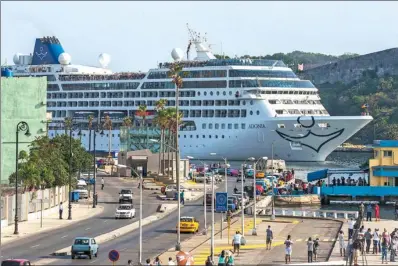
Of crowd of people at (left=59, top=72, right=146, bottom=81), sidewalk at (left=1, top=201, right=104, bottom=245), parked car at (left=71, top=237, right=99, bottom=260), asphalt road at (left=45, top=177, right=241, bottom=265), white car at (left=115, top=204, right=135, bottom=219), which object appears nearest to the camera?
asphalt road at (left=45, top=177, right=241, bottom=265)

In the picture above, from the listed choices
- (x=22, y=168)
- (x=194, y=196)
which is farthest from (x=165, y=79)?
(x=22, y=168)

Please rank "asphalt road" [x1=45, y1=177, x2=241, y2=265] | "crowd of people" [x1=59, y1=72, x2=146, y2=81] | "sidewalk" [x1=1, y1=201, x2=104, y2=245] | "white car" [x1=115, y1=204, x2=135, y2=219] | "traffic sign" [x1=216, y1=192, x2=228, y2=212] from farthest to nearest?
"crowd of people" [x1=59, y1=72, x2=146, y2=81] → "white car" [x1=115, y1=204, x2=135, y2=219] → "sidewalk" [x1=1, y1=201, x2=104, y2=245] → "traffic sign" [x1=216, y1=192, x2=228, y2=212] → "asphalt road" [x1=45, y1=177, x2=241, y2=265]

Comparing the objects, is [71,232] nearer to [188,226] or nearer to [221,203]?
[188,226]

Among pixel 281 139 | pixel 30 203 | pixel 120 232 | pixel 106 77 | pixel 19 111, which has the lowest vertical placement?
pixel 120 232

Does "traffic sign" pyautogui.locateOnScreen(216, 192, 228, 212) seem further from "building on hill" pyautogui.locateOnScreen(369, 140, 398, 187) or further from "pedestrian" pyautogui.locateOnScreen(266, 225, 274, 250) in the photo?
"building on hill" pyautogui.locateOnScreen(369, 140, 398, 187)

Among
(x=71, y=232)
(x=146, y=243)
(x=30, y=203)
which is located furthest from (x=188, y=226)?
(x=30, y=203)

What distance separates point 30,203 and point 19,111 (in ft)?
75.4

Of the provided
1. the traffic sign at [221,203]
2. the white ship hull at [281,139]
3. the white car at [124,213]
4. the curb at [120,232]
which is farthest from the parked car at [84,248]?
the white ship hull at [281,139]

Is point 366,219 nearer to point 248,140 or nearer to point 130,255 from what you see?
point 130,255

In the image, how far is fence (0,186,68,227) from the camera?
5738 centimetres

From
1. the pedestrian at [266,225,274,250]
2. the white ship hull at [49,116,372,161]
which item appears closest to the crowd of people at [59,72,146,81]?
the white ship hull at [49,116,372,161]

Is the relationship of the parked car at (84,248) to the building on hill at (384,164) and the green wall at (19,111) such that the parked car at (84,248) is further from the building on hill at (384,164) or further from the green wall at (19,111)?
the building on hill at (384,164)

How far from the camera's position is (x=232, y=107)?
5458 inches

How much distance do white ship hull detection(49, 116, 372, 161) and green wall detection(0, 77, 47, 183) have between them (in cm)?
5113
